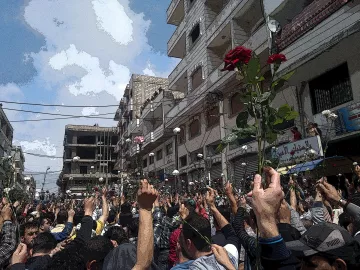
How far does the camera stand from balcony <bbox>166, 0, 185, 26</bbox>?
2520 cm

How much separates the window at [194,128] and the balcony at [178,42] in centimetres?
663

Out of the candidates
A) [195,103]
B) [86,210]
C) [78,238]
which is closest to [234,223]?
[78,238]

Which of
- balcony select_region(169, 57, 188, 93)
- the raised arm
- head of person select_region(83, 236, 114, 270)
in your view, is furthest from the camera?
balcony select_region(169, 57, 188, 93)

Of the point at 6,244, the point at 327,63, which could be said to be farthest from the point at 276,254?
the point at 327,63

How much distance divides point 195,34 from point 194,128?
6626 mm

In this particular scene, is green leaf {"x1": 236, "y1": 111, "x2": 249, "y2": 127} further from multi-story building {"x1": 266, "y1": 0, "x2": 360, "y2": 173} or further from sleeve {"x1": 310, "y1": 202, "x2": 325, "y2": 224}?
multi-story building {"x1": 266, "y1": 0, "x2": 360, "y2": 173}

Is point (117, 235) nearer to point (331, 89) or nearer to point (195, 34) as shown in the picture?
point (331, 89)

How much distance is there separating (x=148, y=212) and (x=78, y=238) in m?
1.51

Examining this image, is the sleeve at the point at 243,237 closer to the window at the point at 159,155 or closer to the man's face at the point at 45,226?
the man's face at the point at 45,226

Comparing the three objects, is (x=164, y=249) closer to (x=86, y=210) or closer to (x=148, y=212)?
(x=86, y=210)

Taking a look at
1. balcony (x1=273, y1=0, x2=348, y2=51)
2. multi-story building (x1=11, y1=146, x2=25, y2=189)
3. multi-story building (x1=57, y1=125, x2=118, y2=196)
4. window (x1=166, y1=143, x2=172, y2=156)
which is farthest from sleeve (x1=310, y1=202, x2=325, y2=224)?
multi-story building (x1=57, y1=125, x2=118, y2=196)

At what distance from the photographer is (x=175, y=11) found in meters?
26.0

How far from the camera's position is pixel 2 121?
45.5m

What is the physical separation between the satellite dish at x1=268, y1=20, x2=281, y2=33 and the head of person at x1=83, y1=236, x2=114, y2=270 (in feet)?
40.7
